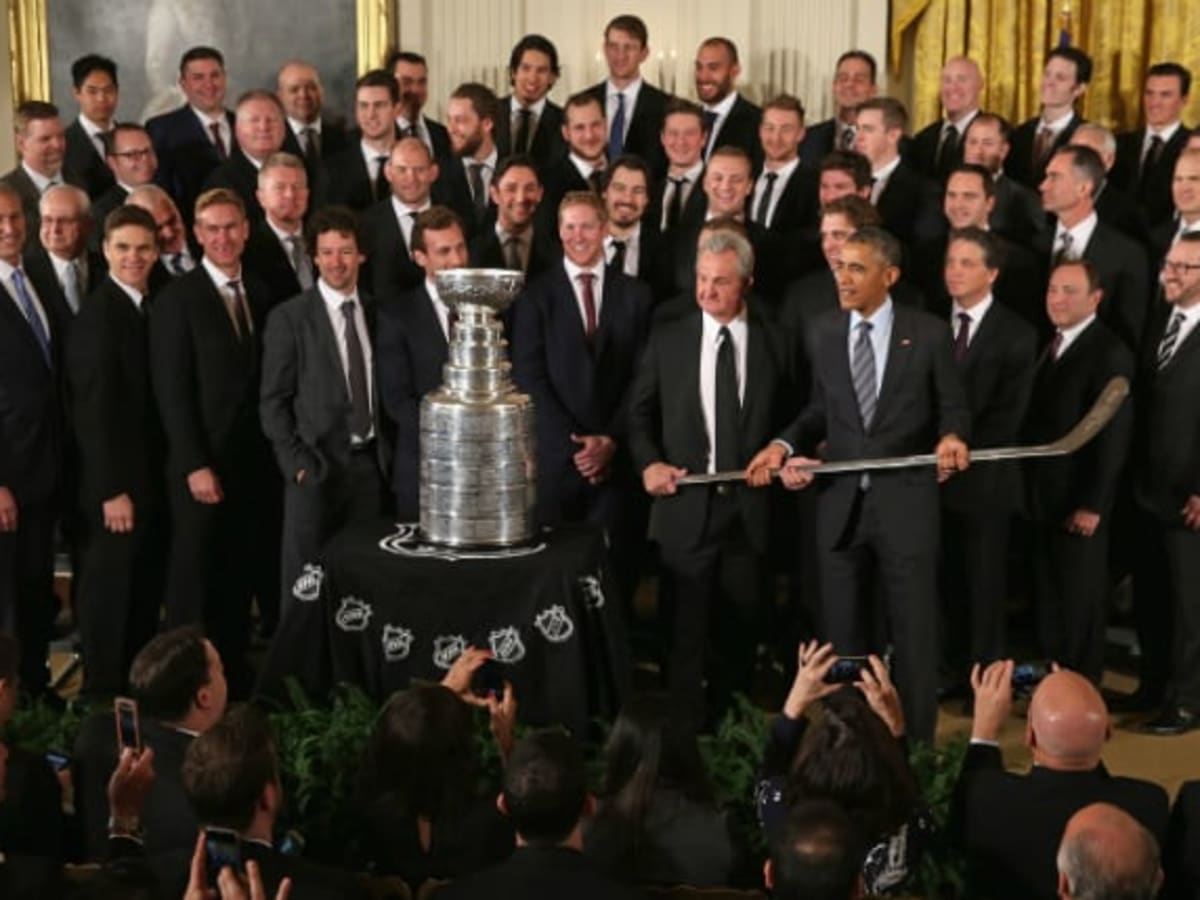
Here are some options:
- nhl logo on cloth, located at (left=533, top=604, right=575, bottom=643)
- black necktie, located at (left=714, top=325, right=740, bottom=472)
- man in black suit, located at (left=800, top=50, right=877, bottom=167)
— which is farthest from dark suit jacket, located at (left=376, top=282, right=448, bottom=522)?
man in black suit, located at (left=800, top=50, right=877, bottom=167)

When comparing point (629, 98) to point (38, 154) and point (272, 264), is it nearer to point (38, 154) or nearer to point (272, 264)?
point (272, 264)

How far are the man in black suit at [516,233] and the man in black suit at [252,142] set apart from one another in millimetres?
1103

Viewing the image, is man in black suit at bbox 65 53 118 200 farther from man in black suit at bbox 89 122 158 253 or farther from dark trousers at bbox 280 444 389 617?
dark trousers at bbox 280 444 389 617

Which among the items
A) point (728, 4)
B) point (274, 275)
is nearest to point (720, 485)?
point (274, 275)

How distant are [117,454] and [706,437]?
1903mm

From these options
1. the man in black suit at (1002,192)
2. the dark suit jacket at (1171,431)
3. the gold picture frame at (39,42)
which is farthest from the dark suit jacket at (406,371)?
the gold picture frame at (39,42)

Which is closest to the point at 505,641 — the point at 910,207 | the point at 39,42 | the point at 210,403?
the point at 210,403

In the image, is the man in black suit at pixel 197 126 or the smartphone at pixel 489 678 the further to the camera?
the man in black suit at pixel 197 126

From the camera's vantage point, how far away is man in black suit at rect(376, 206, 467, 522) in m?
6.24

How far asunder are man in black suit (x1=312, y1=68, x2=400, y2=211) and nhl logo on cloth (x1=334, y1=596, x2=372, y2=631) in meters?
2.66

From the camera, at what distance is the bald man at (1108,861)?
3201 millimetres

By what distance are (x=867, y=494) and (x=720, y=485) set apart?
1.63 feet

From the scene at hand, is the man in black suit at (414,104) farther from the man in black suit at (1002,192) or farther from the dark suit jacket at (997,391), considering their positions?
the dark suit jacket at (997,391)

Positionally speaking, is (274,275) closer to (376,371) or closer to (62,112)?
(376,371)
